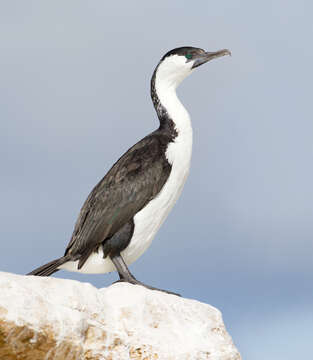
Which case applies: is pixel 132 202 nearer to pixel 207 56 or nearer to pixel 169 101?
pixel 169 101

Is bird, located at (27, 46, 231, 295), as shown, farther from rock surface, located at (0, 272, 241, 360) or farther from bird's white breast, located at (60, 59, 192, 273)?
rock surface, located at (0, 272, 241, 360)

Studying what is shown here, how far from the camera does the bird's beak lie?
7.70 meters

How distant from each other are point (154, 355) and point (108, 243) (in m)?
1.83

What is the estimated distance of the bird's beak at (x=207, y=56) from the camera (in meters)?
7.70

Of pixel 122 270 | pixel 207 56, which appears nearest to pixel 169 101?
pixel 207 56

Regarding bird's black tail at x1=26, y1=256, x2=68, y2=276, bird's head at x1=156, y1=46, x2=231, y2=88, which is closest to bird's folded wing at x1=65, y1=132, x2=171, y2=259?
bird's black tail at x1=26, y1=256, x2=68, y2=276

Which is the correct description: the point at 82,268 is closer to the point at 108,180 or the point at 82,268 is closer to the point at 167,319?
the point at 108,180

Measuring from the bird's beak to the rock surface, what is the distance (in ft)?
9.64

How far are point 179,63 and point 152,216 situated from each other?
191cm

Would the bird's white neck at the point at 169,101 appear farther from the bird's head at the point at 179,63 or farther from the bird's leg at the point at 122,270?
the bird's leg at the point at 122,270

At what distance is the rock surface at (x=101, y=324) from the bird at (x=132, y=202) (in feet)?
2.62

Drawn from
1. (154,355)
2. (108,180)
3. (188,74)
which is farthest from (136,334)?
(188,74)

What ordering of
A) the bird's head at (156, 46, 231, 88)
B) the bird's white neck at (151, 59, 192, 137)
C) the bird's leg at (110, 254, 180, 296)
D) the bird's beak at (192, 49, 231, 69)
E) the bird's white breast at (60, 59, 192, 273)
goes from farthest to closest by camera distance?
1. the bird's beak at (192, 49, 231, 69)
2. the bird's head at (156, 46, 231, 88)
3. the bird's white neck at (151, 59, 192, 137)
4. the bird's white breast at (60, 59, 192, 273)
5. the bird's leg at (110, 254, 180, 296)

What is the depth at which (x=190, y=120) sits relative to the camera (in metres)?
7.61
